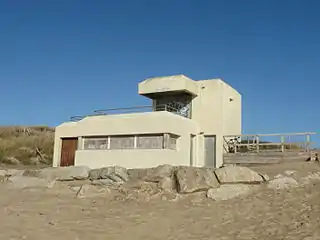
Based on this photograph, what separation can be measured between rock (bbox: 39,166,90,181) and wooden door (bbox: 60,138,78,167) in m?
3.95

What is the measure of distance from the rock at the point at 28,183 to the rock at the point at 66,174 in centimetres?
108

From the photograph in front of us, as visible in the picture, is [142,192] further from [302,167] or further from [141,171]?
[302,167]

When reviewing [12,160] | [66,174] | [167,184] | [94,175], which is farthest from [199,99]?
[12,160]

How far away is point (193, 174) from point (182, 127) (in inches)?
263

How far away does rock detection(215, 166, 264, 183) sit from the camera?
14164 millimetres

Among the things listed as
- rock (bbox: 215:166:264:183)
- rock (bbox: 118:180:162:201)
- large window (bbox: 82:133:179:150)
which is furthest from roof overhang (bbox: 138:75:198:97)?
rock (bbox: 215:166:264:183)

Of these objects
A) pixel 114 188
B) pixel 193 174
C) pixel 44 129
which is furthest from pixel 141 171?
pixel 44 129

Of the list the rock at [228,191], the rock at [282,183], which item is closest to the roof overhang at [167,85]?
the rock at [282,183]

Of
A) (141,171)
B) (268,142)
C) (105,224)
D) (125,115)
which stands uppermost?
(125,115)

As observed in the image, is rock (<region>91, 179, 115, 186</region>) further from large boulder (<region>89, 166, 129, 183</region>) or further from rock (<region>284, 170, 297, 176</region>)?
rock (<region>284, 170, 297, 176</region>)

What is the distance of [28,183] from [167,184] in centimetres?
666

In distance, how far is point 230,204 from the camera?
40.1 feet

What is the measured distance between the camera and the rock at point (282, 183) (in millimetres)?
13603

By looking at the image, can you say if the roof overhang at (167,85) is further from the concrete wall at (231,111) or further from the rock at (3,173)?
the rock at (3,173)
